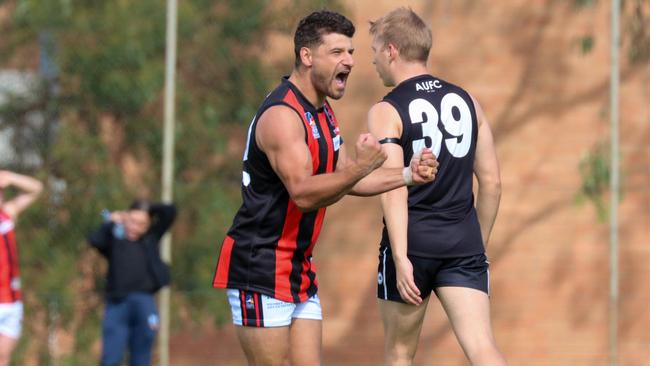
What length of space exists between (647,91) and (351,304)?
332 cm

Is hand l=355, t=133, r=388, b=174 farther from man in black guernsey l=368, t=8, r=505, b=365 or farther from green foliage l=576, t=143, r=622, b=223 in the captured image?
green foliage l=576, t=143, r=622, b=223

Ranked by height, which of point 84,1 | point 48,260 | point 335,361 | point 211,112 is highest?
point 84,1

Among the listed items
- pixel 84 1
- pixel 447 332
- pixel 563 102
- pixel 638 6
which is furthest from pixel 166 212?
pixel 638 6

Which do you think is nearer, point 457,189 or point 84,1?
point 457,189

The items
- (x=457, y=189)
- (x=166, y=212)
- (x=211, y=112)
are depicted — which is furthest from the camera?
(x=211, y=112)

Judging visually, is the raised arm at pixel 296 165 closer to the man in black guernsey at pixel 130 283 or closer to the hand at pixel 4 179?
the hand at pixel 4 179

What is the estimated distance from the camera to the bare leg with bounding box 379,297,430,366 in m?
5.28

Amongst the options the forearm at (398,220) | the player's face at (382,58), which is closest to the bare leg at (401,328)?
the forearm at (398,220)

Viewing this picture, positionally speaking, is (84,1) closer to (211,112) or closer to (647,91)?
(211,112)

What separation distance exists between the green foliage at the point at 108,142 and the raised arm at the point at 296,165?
16.3ft

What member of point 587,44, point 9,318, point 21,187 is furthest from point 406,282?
point 587,44

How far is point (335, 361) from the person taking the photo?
33.8 ft

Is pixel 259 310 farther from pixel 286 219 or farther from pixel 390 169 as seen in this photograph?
pixel 390 169

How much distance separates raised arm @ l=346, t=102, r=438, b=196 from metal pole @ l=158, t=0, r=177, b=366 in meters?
4.62
